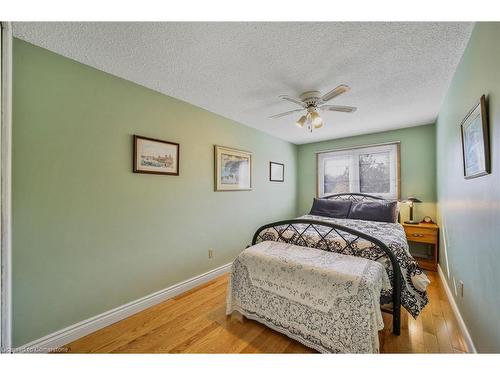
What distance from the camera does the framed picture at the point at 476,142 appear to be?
114cm

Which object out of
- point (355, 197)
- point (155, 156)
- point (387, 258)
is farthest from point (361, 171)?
point (155, 156)

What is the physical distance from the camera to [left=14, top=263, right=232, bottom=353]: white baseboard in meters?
1.54

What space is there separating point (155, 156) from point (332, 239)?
206cm

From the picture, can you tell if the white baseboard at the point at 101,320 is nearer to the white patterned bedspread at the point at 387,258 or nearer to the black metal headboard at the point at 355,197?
the white patterned bedspread at the point at 387,258

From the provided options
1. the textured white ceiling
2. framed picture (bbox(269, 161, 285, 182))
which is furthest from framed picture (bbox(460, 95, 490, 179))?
framed picture (bbox(269, 161, 285, 182))

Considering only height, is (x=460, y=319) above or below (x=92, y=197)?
below

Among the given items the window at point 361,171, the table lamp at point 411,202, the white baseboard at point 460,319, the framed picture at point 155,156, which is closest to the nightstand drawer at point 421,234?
the table lamp at point 411,202

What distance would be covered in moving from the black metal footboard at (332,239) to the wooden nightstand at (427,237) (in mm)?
1727

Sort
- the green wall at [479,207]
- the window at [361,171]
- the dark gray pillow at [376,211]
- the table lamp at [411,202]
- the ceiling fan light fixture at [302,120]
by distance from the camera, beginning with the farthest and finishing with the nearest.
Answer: the window at [361,171], the table lamp at [411,202], the dark gray pillow at [376,211], the ceiling fan light fixture at [302,120], the green wall at [479,207]

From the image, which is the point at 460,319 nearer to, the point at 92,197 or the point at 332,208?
the point at 332,208

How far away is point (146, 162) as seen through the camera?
2156 mm

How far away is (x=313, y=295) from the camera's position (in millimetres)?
1529
